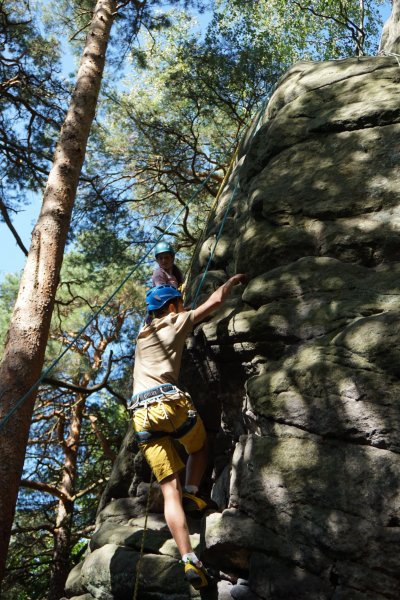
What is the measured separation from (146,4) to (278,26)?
1158 centimetres

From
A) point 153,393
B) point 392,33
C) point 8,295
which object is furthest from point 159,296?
point 8,295

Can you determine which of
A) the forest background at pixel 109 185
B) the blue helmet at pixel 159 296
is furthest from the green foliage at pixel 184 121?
the blue helmet at pixel 159 296

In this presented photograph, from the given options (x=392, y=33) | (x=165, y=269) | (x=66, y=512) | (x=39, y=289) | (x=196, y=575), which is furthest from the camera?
(x=66, y=512)

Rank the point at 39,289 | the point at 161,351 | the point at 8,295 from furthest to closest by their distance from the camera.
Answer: the point at 8,295 < the point at 39,289 < the point at 161,351

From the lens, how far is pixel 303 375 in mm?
3711

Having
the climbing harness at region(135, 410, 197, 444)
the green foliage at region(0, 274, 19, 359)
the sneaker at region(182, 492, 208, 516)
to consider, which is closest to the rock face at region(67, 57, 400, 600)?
the sneaker at region(182, 492, 208, 516)

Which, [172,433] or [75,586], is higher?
[172,433]

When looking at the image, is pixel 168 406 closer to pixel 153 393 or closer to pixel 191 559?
pixel 153 393

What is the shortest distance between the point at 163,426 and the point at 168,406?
0.15m

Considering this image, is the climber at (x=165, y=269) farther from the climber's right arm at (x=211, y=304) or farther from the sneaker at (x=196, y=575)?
the sneaker at (x=196, y=575)

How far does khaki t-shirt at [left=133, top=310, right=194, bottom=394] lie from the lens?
442 centimetres

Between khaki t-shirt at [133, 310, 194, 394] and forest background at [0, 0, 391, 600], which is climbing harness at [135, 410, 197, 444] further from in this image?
forest background at [0, 0, 391, 600]

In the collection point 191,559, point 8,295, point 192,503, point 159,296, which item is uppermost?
point 8,295

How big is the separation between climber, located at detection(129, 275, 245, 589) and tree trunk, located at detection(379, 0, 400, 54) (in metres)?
4.57
